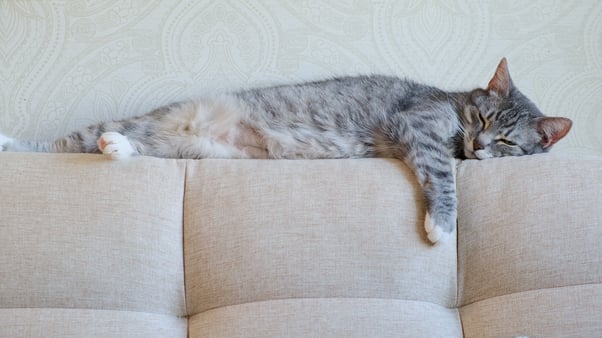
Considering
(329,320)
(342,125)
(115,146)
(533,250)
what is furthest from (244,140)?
(533,250)

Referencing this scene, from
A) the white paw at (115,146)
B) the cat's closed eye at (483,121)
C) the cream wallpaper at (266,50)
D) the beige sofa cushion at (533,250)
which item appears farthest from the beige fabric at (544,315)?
the white paw at (115,146)

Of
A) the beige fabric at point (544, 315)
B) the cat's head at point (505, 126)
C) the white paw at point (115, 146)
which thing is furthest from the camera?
the cat's head at point (505, 126)

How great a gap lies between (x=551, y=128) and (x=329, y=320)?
795 millimetres

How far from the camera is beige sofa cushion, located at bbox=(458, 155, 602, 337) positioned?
141cm

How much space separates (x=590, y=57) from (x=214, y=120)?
3.84ft

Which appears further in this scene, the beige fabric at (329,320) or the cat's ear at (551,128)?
the cat's ear at (551,128)

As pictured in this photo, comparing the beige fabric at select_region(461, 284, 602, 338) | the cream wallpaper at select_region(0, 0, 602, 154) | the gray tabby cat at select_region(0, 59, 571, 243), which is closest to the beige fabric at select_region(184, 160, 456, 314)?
the beige fabric at select_region(461, 284, 602, 338)

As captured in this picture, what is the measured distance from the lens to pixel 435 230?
1.46 meters

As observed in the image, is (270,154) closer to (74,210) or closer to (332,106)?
(332,106)

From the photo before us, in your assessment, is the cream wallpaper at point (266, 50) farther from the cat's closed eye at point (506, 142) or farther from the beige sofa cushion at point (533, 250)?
the beige sofa cushion at point (533, 250)

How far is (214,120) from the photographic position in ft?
6.00

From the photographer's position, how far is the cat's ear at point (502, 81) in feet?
5.65

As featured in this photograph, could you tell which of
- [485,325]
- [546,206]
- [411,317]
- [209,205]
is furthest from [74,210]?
[546,206]

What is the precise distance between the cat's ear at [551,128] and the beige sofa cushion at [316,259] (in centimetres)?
43
